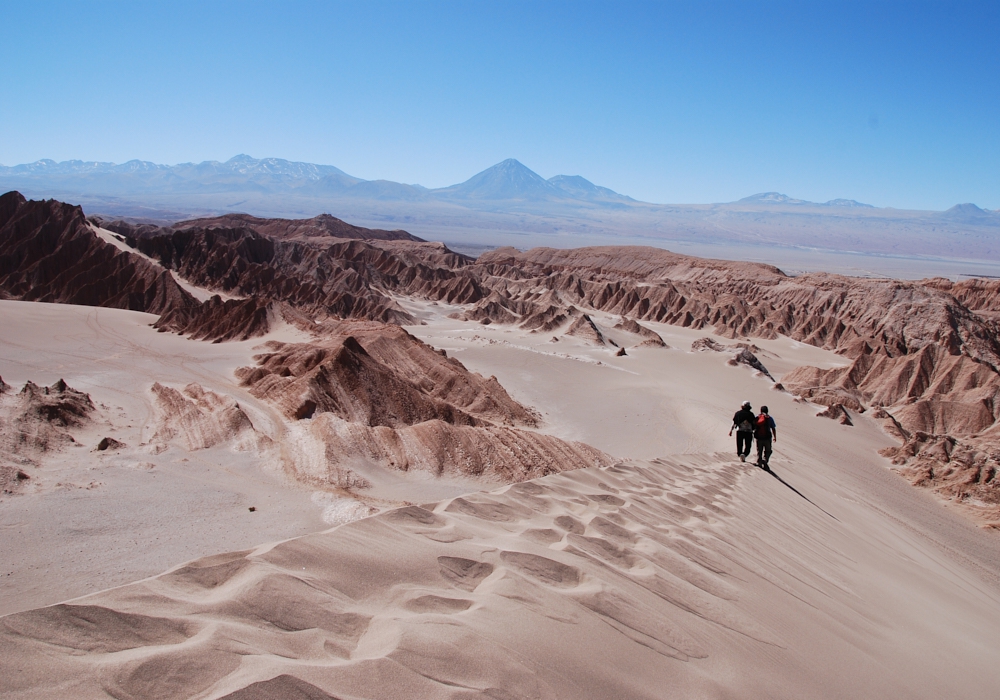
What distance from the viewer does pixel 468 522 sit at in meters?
4.56

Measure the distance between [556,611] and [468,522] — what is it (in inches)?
53.7


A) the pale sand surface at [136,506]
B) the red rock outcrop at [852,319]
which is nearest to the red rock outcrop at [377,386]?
the pale sand surface at [136,506]

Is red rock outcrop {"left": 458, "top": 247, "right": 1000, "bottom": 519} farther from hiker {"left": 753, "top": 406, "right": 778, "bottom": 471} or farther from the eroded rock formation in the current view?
the eroded rock formation

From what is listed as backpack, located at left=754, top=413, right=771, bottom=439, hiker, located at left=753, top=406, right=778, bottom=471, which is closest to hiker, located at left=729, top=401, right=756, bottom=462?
hiker, located at left=753, top=406, right=778, bottom=471

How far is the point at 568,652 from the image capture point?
2.99m

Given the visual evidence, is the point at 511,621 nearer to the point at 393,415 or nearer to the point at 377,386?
the point at 393,415

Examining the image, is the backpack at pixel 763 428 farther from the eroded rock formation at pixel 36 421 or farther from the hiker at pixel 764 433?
the eroded rock formation at pixel 36 421

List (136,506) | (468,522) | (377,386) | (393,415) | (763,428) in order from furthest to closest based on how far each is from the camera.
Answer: (377,386), (393,415), (763,428), (136,506), (468,522)

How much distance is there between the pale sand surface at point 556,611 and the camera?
2467mm

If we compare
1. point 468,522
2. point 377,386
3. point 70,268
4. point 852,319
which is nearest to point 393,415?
point 377,386

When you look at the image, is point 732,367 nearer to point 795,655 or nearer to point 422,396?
point 422,396

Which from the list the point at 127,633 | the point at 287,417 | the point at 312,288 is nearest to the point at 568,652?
the point at 127,633

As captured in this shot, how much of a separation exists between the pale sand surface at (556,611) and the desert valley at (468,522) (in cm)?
2

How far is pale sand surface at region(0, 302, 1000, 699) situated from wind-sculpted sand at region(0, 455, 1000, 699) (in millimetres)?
13
